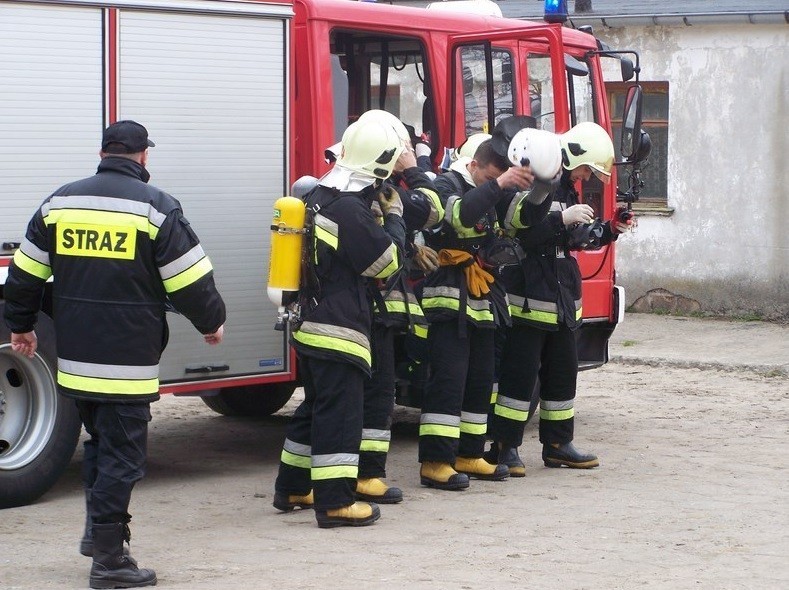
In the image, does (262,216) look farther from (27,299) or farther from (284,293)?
(27,299)

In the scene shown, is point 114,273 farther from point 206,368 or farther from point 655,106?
point 655,106

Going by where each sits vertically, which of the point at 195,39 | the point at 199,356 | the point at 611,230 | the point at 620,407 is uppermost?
the point at 195,39

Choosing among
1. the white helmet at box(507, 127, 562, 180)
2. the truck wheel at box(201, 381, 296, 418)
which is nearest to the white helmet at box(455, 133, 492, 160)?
the white helmet at box(507, 127, 562, 180)

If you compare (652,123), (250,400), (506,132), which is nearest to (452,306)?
(506,132)

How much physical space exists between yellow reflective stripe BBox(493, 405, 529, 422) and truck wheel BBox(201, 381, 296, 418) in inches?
76.7

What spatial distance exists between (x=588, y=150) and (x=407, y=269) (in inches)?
54.8

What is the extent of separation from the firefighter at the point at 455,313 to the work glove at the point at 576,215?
0.33 metres

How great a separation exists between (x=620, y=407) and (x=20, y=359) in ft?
15.7

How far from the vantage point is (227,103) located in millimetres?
7121

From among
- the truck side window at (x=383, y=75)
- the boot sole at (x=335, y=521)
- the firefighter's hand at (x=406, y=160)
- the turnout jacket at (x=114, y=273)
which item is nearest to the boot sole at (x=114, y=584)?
the turnout jacket at (x=114, y=273)

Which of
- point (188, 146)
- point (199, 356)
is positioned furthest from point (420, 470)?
point (188, 146)

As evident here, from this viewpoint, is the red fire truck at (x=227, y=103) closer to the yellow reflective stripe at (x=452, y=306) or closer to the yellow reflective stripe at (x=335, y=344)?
the yellow reflective stripe at (x=452, y=306)

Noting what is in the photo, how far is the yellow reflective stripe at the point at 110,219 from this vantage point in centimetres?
534

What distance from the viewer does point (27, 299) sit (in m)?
5.51
